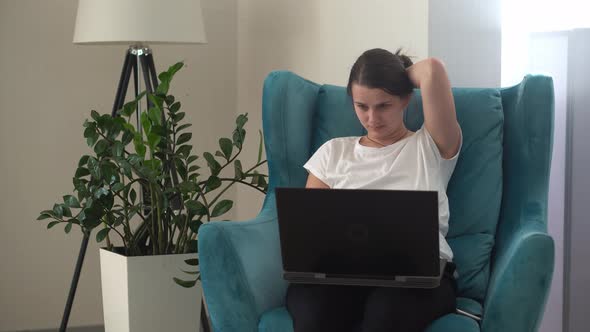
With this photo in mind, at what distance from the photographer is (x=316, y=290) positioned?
6.46 feet

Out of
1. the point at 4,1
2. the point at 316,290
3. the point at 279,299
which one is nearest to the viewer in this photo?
the point at 316,290

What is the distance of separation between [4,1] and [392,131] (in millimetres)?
1895

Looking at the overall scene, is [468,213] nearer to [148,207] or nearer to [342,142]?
[342,142]

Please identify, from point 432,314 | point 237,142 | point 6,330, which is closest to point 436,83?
point 432,314

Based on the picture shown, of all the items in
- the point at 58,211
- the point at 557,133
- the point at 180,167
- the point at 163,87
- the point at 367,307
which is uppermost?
the point at 163,87

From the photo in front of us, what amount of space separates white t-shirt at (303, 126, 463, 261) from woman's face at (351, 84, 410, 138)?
6cm

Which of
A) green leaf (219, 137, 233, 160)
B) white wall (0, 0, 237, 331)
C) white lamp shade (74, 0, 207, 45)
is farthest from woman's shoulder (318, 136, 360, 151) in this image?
white wall (0, 0, 237, 331)

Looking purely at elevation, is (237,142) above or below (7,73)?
below

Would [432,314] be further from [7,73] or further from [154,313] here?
[7,73]

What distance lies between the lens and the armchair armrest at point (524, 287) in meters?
1.85

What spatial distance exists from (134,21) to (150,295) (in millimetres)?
918

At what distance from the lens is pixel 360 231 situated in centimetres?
184

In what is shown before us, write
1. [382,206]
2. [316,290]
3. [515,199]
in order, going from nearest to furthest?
[382,206] < [316,290] < [515,199]

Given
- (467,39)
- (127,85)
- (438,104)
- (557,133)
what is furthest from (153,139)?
(557,133)
